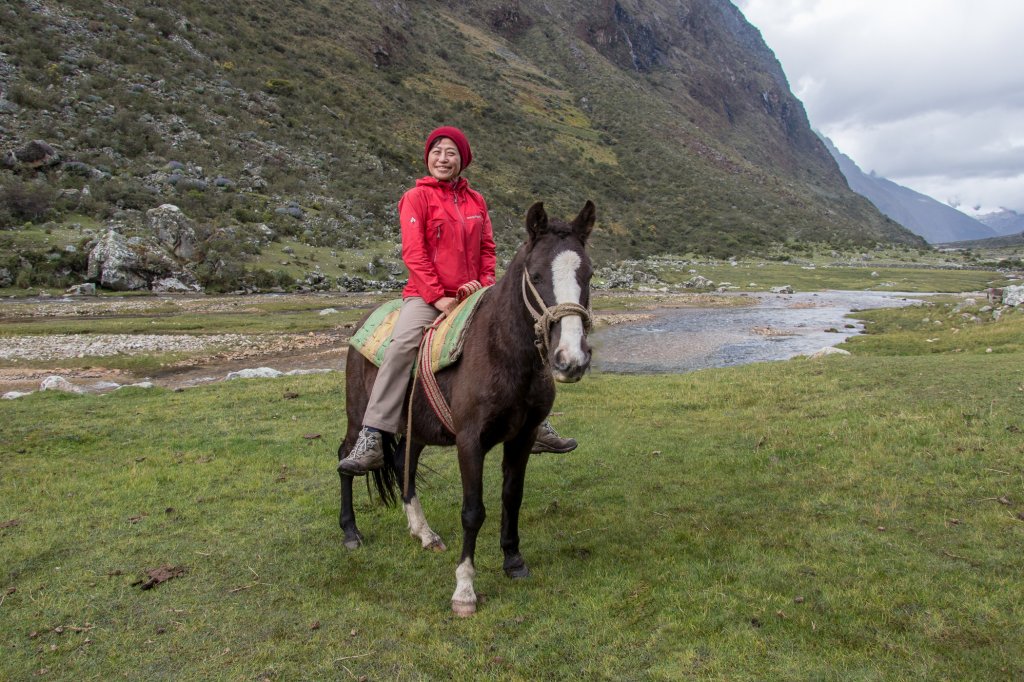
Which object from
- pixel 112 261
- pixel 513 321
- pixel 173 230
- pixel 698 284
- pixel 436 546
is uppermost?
pixel 173 230

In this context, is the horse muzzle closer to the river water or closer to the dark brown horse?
the dark brown horse

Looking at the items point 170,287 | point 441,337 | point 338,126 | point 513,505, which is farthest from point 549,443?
point 338,126

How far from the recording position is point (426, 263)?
5.26 meters

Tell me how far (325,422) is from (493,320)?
6919 millimetres

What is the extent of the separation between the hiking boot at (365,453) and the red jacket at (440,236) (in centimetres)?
139

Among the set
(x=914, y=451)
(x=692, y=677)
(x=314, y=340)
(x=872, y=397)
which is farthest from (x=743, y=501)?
(x=314, y=340)

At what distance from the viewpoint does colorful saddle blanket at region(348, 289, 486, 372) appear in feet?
16.2

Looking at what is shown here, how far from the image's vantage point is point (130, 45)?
5206cm

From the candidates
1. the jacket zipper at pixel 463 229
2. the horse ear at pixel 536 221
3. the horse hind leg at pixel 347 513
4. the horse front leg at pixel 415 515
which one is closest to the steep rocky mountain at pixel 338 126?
the horse hind leg at pixel 347 513

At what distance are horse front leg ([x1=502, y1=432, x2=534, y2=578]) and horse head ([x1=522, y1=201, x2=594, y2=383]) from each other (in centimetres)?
109

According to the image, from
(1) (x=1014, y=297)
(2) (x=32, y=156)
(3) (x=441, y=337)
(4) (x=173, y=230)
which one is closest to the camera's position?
(3) (x=441, y=337)

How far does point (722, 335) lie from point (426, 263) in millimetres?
24658

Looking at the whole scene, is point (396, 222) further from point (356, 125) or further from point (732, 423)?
point (732, 423)

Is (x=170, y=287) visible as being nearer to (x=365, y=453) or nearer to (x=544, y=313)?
(x=365, y=453)
